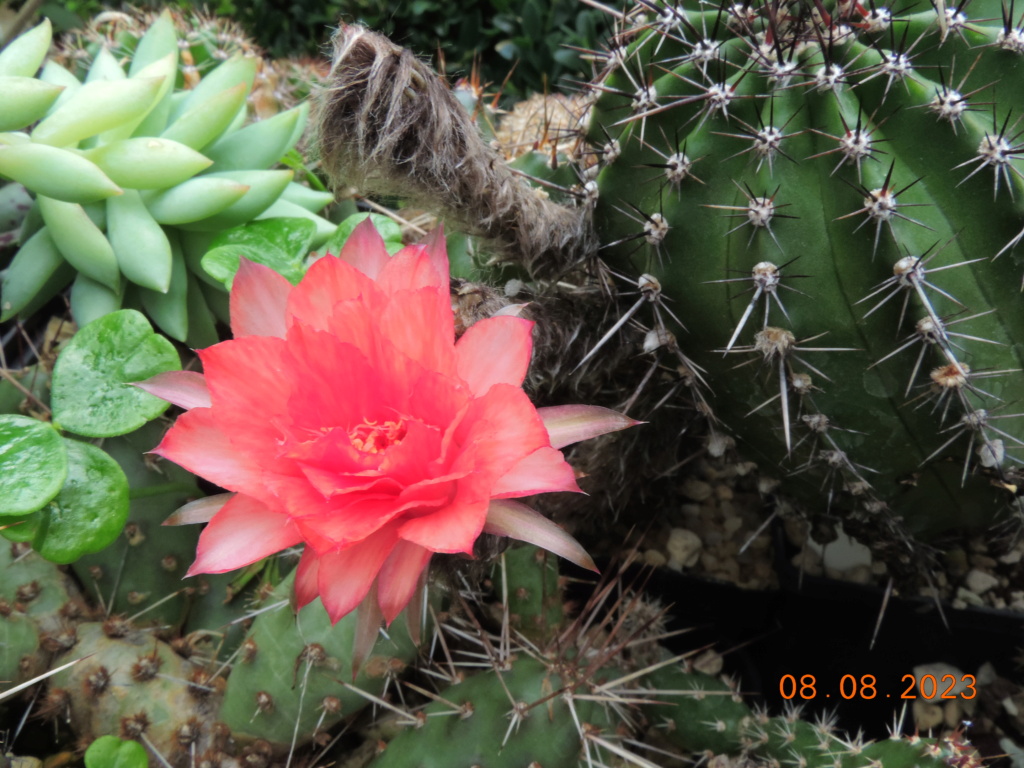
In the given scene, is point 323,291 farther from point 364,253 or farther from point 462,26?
point 462,26

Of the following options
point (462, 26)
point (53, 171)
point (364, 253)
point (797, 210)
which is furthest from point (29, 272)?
point (462, 26)

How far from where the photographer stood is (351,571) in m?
0.46

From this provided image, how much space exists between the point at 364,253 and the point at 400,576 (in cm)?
24

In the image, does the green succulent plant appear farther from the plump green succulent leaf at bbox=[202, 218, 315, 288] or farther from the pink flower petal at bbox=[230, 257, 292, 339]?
the pink flower petal at bbox=[230, 257, 292, 339]

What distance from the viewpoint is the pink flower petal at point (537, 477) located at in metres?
0.45

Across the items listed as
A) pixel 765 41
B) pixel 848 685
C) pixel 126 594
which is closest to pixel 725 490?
pixel 848 685

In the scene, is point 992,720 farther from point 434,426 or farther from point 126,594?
point 126,594

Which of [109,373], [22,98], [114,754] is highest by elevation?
[22,98]

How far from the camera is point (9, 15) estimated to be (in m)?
1.36

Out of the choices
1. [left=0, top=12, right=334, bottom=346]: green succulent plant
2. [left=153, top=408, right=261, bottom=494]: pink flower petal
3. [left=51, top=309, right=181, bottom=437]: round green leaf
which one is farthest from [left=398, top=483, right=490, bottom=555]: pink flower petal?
[left=0, top=12, right=334, bottom=346]: green succulent plant

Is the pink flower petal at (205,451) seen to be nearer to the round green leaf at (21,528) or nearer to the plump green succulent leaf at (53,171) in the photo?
the round green leaf at (21,528)

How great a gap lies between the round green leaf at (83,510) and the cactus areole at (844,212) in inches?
19.9

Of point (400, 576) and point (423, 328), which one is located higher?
point (423, 328)

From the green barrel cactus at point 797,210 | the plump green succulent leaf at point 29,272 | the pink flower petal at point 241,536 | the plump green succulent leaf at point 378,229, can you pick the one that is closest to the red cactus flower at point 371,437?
the pink flower petal at point 241,536
